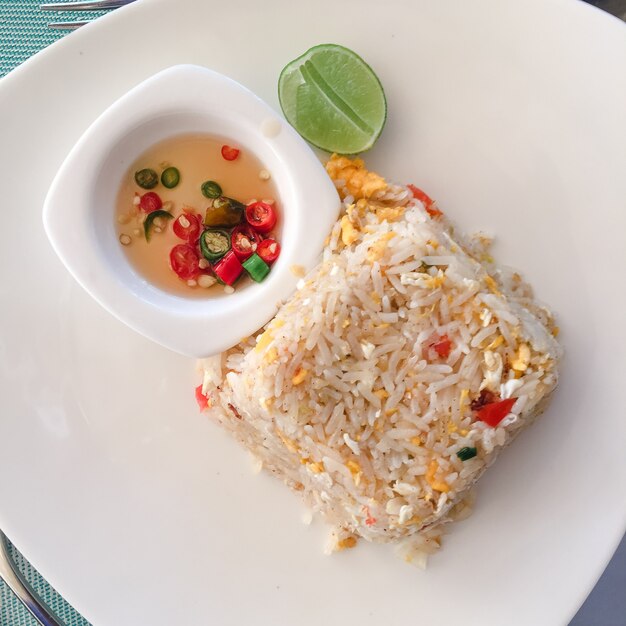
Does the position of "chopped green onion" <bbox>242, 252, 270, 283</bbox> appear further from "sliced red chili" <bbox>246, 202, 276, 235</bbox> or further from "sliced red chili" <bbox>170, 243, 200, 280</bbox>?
"sliced red chili" <bbox>170, 243, 200, 280</bbox>

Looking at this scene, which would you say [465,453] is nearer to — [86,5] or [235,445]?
[235,445]

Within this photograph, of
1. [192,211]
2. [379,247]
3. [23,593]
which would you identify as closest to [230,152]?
[192,211]

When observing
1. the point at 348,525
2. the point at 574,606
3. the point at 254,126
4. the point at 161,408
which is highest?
the point at 254,126

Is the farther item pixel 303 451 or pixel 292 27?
pixel 292 27

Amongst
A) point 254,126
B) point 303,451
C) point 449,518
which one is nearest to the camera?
point 303,451

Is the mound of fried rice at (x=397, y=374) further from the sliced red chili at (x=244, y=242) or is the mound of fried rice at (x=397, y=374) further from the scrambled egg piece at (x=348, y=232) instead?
the sliced red chili at (x=244, y=242)

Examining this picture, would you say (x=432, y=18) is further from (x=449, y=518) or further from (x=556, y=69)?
(x=449, y=518)

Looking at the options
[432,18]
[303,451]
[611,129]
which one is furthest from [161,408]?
[611,129]
